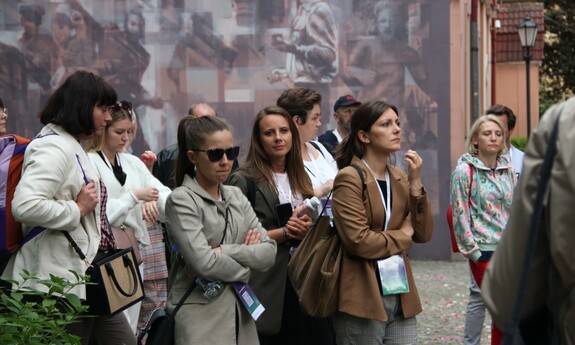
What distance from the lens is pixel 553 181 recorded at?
309cm

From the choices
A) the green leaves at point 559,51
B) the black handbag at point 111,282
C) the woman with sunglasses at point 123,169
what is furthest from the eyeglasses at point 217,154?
the green leaves at point 559,51

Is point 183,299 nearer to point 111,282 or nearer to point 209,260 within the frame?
point 209,260

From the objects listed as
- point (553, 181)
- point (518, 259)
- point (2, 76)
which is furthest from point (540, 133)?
point (2, 76)

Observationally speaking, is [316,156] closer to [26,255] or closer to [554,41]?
[26,255]

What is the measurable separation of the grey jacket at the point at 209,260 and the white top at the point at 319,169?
174 cm

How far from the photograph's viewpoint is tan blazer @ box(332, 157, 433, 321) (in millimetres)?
6113

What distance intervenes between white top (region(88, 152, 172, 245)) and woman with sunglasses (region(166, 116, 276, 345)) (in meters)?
1.06

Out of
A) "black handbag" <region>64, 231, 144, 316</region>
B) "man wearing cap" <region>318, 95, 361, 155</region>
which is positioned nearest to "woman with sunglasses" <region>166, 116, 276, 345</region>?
"black handbag" <region>64, 231, 144, 316</region>

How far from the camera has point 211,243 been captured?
5641 mm

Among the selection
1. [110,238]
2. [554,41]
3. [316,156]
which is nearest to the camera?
[110,238]

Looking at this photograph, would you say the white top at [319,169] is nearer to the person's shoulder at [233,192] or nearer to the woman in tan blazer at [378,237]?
the woman in tan blazer at [378,237]

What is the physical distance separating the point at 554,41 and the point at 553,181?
52023 millimetres

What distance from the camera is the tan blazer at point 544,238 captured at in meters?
3.07

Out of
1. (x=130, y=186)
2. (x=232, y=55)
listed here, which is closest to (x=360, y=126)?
(x=130, y=186)
